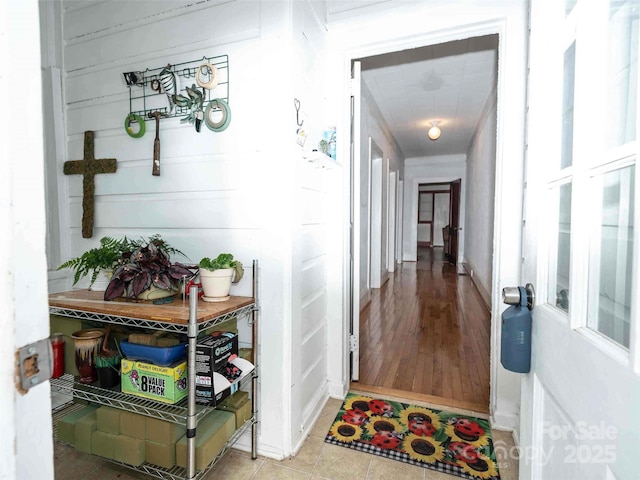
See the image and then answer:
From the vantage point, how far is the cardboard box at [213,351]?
4.17ft

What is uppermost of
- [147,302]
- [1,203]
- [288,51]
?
[288,51]

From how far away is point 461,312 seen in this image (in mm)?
3914

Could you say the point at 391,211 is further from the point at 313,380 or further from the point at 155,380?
the point at 155,380

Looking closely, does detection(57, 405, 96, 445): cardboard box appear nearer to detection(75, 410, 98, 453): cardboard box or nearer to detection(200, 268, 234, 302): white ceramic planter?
detection(75, 410, 98, 453): cardboard box

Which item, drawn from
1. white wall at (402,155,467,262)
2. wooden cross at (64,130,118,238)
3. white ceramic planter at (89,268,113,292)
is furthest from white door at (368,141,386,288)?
white ceramic planter at (89,268,113,292)

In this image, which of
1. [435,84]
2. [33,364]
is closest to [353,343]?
[33,364]

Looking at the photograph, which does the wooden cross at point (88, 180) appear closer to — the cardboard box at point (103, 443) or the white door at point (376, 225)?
the cardboard box at point (103, 443)

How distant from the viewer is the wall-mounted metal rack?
1575mm

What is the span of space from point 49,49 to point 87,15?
0.33m

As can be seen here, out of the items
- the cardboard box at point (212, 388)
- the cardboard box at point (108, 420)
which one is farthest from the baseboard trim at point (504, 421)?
the cardboard box at point (108, 420)

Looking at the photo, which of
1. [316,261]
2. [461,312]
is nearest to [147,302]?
[316,261]

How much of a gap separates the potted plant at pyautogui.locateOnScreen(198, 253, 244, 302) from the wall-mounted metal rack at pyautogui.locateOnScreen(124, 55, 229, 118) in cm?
79

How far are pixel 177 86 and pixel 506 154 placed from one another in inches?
69.9

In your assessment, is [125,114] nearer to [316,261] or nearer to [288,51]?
[288,51]
